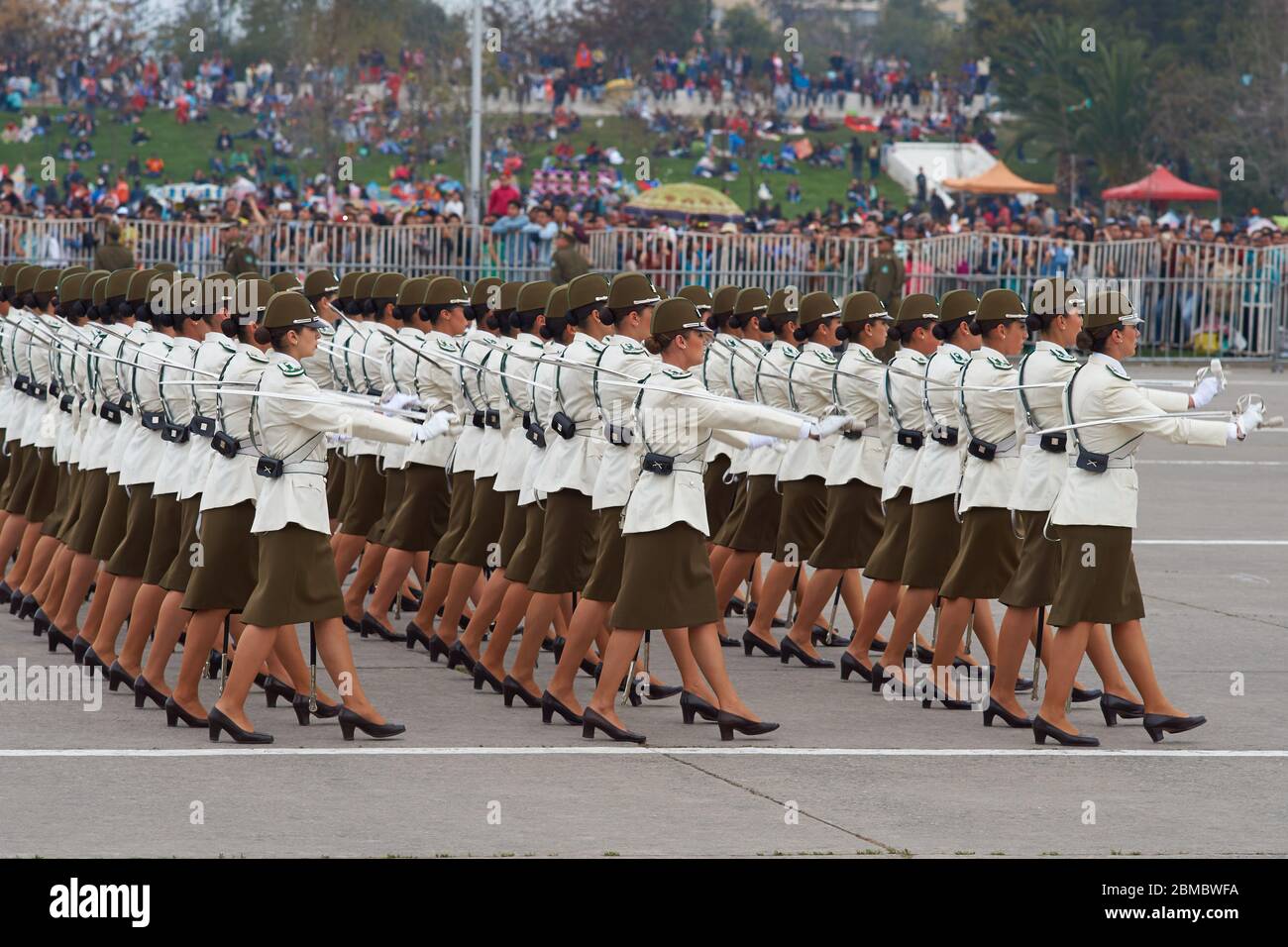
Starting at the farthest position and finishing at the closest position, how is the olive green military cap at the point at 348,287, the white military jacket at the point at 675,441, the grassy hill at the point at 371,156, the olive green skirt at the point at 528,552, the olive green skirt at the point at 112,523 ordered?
1. the grassy hill at the point at 371,156
2. the olive green military cap at the point at 348,287
3. the olive green skirt at the point at 112,523
4. the olive green skirt at the point at 528,552
5. the white military jacket at the point at 675,441

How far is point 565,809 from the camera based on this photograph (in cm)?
793

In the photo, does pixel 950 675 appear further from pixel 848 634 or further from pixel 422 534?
pixel 422 534

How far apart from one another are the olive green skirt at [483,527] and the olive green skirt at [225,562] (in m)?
1.92

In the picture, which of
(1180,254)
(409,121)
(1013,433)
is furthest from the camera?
(409,121)

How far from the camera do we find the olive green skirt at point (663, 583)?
29.6ft

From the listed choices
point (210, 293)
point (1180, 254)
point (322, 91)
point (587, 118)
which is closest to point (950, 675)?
point (210, 293)

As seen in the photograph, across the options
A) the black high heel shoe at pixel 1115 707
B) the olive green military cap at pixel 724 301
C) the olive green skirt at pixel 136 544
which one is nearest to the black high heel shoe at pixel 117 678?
the olive green skirt at pixel 136 544

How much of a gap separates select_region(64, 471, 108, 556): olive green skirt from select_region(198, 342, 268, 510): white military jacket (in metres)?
2.08

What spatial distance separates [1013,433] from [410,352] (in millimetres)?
3660

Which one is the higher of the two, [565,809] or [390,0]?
[390,0]

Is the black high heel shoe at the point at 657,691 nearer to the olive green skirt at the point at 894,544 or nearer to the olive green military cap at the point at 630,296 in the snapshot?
the olive green skirt at the point at 894,544

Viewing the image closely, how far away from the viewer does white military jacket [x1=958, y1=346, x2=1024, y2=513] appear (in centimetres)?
991

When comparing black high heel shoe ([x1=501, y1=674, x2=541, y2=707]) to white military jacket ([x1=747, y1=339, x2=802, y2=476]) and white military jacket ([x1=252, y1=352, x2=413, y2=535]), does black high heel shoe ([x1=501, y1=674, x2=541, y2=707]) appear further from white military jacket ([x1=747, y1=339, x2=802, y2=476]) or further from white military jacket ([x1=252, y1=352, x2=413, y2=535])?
white military jacket ([x1=747, y1=339, x2=802, y2=476])

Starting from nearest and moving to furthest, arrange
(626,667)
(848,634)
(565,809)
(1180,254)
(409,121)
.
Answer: (565,809), (626,667), (848,634), (1180,254), (409,121)
